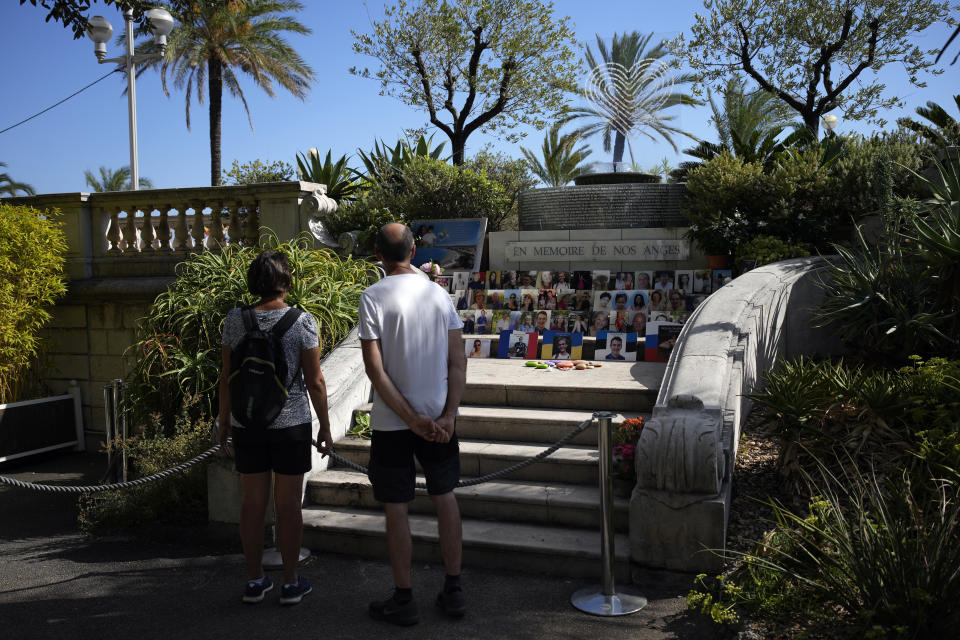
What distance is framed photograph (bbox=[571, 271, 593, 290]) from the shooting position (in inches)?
368

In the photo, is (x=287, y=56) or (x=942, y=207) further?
(x=287, y=56)

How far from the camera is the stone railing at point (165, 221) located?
945cm

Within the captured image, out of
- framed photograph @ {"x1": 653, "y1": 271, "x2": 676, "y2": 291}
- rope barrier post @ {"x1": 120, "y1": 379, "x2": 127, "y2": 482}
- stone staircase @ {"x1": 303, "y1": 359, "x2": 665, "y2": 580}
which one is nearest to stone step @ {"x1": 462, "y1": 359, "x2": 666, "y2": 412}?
stone staircase @ {"x1": 303, "y1": 359, "x2": 665, "y2": 580}

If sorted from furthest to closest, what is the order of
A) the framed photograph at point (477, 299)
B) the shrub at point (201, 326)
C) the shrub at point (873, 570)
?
the framed photograph at point (477, 299), the shrub at point (201, 326), the shrub at point (873, 570)

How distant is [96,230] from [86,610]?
7.65 metres

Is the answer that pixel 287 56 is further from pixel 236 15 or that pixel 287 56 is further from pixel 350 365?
pixel 350 365

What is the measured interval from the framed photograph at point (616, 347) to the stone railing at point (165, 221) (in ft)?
14.3

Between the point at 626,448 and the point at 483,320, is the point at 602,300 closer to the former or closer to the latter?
the point at 483,320

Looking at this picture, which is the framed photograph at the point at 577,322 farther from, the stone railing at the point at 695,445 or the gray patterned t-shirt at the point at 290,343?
the gray patterned t-shirt at the point at 290,343

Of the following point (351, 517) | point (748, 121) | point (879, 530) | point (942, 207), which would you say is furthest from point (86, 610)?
point (748, 121)

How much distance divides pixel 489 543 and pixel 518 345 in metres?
3.48

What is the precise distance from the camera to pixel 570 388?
5.98m

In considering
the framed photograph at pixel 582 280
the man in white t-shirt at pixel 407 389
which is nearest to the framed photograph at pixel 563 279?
the framed photograph at pixel 582 280

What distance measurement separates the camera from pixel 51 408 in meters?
9.48
